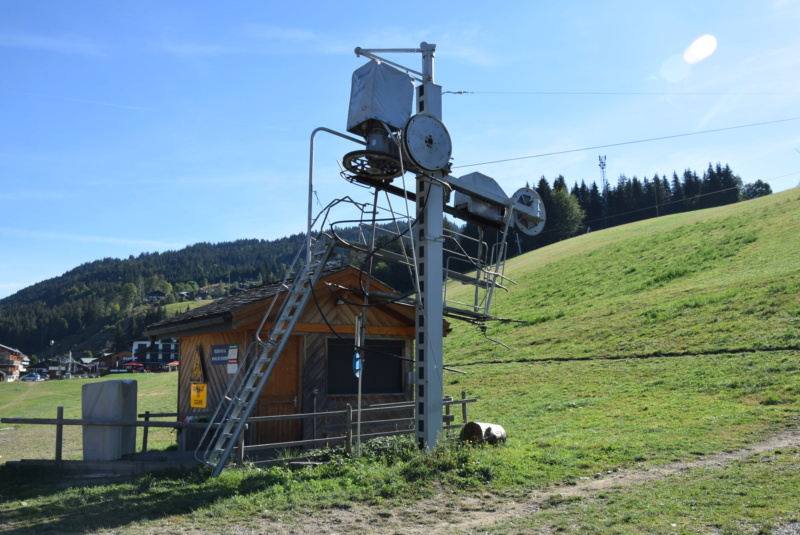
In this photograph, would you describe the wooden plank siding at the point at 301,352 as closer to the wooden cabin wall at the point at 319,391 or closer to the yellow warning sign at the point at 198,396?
the wooden cabin wall at the point at 319,391

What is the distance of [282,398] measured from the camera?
14633 mm

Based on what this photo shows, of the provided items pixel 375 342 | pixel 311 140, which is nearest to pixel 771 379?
pixel 375 342

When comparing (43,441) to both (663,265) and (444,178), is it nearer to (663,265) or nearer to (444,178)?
(444,178)

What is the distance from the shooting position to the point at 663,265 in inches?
1576

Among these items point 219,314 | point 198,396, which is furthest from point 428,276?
point 198,396

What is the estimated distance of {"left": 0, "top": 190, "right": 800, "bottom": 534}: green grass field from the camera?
8609 millimetres

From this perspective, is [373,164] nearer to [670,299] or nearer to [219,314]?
[219,314]

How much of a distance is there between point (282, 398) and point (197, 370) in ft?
9.15

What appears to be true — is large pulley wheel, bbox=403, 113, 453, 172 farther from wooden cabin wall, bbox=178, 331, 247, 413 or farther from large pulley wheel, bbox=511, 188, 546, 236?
wooden cabin wall, bbox=178, 331, 247, 413

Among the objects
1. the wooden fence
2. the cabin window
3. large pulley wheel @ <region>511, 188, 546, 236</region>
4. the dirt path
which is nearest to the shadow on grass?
the wooden fence

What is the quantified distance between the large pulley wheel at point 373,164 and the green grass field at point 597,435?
18.7 feet

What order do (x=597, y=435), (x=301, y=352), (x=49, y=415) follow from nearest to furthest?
(x=301, y=352) < (x=597, y=435) < (x=49, y=415)

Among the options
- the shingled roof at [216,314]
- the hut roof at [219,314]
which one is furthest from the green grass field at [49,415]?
the hut roof at [219,314]

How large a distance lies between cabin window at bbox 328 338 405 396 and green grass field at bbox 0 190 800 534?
2842mm
